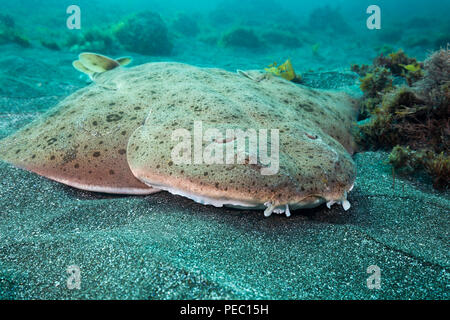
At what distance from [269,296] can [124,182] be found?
6.38 ft

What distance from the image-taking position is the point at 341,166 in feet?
9.03

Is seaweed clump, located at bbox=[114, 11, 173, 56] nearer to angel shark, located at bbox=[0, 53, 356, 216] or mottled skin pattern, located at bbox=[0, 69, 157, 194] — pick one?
angel shark, located at bbox=[0, 53, 356, 216]

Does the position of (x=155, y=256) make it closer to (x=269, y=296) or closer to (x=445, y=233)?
(x=269, y=296)

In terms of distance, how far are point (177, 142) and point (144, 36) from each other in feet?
61.7

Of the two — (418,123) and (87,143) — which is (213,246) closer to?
(87,143)

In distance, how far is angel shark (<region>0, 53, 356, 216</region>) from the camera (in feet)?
7.92

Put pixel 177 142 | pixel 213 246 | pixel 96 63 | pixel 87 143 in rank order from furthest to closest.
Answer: pixel 96 63, pixel 87 143, pixel 177 142, pixel 213 246

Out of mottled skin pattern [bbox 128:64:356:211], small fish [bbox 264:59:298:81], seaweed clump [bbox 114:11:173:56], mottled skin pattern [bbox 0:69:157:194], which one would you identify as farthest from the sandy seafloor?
seaweed clump [bbox 114:11:173:56]

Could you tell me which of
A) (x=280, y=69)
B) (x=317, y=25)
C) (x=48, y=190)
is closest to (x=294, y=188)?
(x=48, y=190)

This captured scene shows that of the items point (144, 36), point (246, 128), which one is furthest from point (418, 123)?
point (144, 36)

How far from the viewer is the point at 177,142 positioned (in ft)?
9.20

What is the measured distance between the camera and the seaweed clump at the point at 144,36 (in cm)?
1889

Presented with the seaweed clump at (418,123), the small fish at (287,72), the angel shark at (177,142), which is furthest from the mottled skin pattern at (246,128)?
the small fish at (287,72)

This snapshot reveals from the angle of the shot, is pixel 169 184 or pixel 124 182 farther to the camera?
pixel 124 182
